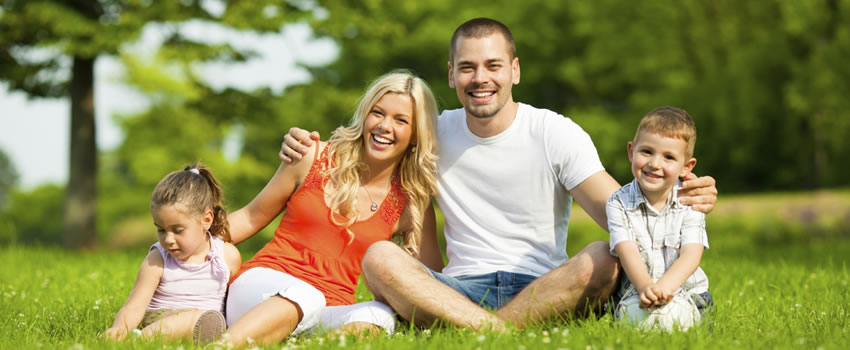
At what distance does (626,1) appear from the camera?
2164 cm

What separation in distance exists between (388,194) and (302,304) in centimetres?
99

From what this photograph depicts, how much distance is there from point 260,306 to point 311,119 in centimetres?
1912

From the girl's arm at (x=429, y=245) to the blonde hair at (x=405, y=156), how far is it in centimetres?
6

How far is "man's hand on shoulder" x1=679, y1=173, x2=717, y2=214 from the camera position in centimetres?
407

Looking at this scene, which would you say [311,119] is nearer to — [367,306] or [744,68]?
[744,68]

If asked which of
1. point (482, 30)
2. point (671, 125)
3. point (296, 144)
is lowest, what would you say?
point (296, 144)

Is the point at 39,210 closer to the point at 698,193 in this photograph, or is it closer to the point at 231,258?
the point at 231,258

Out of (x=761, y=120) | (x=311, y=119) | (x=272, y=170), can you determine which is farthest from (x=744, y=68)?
(x=272, y=170)

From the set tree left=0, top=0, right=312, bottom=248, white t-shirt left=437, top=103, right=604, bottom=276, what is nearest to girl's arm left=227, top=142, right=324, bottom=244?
white t-shirt left=437, top=103, right=604, bottom=276

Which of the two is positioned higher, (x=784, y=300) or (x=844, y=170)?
(x=784, y=300)

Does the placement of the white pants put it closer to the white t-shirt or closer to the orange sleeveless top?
the orange sleeveless top

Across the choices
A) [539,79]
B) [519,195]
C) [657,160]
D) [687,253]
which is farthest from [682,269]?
[539,79]

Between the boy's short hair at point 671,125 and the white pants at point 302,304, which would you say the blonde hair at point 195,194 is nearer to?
the white pants at point 302,304

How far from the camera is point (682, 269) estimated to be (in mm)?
3904
